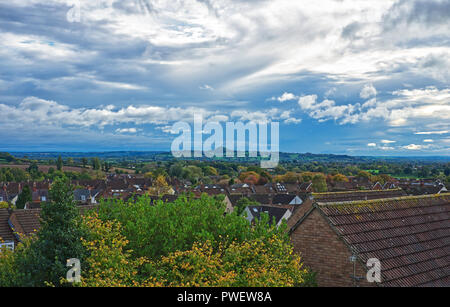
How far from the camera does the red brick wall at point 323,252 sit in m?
13.6

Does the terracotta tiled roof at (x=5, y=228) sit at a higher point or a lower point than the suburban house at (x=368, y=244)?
lower

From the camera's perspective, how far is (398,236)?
15.4m

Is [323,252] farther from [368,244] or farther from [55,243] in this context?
[55,243]

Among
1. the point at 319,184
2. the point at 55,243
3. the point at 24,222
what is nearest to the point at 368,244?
the point at 55,243

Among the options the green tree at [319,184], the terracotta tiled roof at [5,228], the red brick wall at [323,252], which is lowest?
the green tree at [319,184]

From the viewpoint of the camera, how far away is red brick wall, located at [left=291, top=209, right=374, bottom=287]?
44.5 feet

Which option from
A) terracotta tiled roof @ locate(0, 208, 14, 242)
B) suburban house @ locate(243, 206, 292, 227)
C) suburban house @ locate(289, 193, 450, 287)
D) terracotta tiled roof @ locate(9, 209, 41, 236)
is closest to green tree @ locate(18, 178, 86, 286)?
suburban house @ locate(289, 193, 450, 287)

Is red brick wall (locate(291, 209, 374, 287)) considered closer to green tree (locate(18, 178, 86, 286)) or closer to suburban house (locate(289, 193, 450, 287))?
suburban house (locate(289, 193, 450, 287))

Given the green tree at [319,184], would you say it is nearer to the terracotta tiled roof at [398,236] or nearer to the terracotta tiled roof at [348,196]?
the terracotta tiled roof at [348,196]

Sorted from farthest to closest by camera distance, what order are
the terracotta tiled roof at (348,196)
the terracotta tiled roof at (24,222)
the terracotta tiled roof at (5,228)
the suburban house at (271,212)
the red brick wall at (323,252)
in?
the suburban house at (271,212)
the terracotta tiled roof at (24,222)
the terracotta tiled roof at (5,228)
the terracotta tiled roof at (348,196)
the red brick wall at (323,252)

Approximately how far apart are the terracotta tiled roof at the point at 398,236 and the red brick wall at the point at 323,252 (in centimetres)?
35

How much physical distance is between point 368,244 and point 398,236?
203 cm

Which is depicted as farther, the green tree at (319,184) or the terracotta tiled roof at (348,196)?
the green tree at (319,184)

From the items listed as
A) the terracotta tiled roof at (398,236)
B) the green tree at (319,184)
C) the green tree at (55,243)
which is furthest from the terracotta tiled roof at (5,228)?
the green tree at (319,184)
